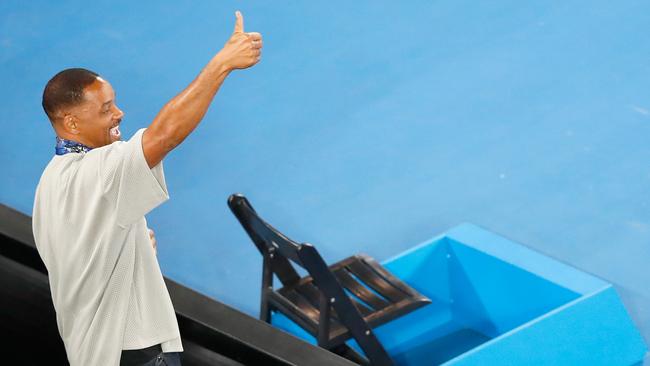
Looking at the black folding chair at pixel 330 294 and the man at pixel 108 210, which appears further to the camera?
the black folding chair at pixel 330 294

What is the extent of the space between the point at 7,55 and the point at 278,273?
148 inches

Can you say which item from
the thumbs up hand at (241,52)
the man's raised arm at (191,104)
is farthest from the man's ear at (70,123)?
the thumbs up hand at (241,52)

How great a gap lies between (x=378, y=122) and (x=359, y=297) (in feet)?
6.46

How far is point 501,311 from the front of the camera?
5004mm

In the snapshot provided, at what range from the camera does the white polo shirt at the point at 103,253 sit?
2.87 m

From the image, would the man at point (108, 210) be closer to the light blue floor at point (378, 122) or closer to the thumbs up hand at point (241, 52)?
the thumbs up hand at point (241, 52)

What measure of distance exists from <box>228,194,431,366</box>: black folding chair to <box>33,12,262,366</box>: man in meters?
1.22

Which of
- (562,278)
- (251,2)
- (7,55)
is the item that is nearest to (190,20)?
(251,2)

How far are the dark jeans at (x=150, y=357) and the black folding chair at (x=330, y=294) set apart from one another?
114 cm

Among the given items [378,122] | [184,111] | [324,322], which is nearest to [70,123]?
[184,111]

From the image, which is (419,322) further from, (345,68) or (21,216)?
(345,68)

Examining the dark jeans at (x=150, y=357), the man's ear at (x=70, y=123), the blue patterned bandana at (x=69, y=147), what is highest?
the man's ear at (x=70, y=123)

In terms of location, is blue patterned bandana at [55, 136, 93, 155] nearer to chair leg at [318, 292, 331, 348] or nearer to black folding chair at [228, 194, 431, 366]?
black folding chair at [228, 194, 431, 366]

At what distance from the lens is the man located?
2779 mm
